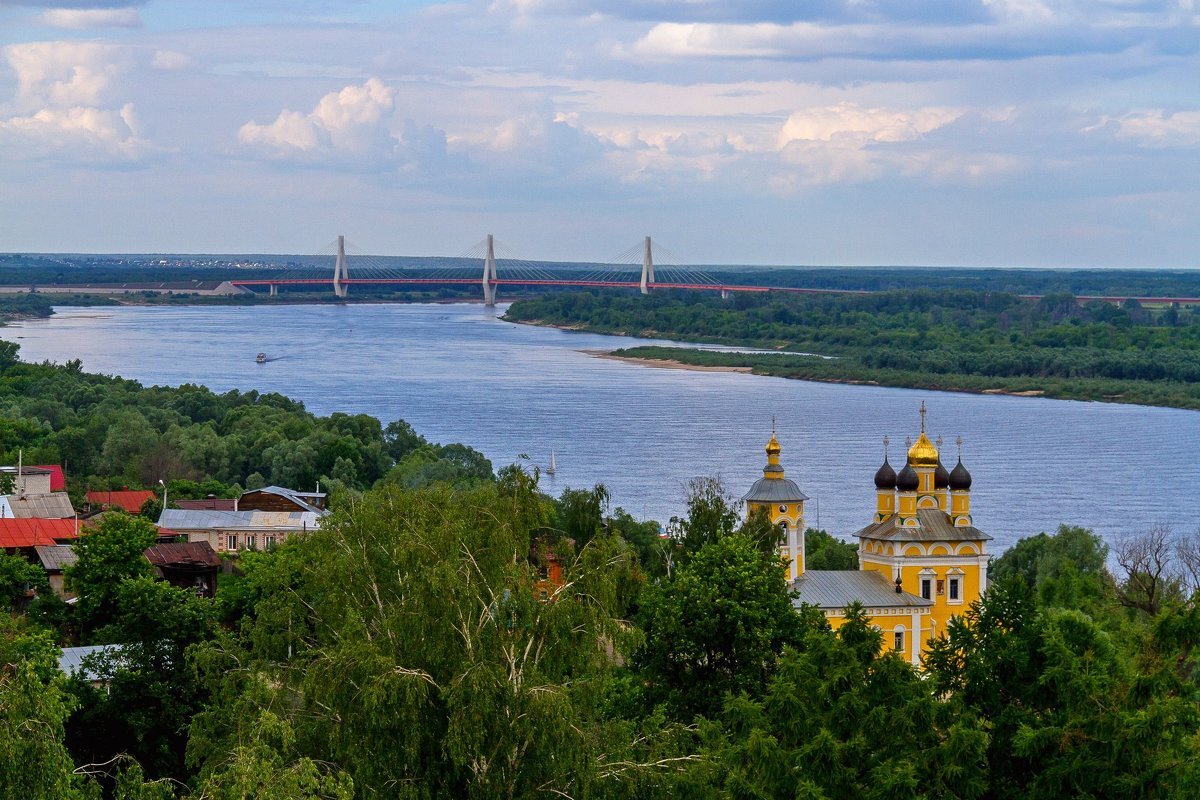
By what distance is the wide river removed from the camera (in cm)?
2528

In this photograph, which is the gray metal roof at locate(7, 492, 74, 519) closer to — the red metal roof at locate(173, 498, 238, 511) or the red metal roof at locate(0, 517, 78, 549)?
the red metal roof at locate(0, 517, 78, 549)

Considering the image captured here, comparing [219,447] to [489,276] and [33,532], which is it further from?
[489,276]

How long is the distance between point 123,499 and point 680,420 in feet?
54.7

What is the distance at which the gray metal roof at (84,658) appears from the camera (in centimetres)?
1100

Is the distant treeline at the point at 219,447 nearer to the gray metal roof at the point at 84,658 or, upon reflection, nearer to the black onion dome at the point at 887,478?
the black onion dome at the point at 887,478

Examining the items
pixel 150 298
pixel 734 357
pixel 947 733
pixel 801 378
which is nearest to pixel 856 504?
pixel 947 733

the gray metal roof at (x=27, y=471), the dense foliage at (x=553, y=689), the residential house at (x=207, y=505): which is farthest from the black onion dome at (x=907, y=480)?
the gray metal roof at (x=27, y=471)

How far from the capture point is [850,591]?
46.3 ft

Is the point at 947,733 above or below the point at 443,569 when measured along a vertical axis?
below

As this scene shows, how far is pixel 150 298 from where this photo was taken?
97750mm

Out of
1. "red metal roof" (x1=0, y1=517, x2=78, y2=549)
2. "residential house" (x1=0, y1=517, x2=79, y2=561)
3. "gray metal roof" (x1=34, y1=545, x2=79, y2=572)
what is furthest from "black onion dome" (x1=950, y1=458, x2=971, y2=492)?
"red metal roof" (x1=0, y1=517, x2=78, y2=549)

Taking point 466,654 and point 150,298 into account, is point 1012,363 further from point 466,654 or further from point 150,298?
point 150,298

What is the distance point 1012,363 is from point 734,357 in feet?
31.2

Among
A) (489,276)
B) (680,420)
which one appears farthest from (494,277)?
(680,420)
